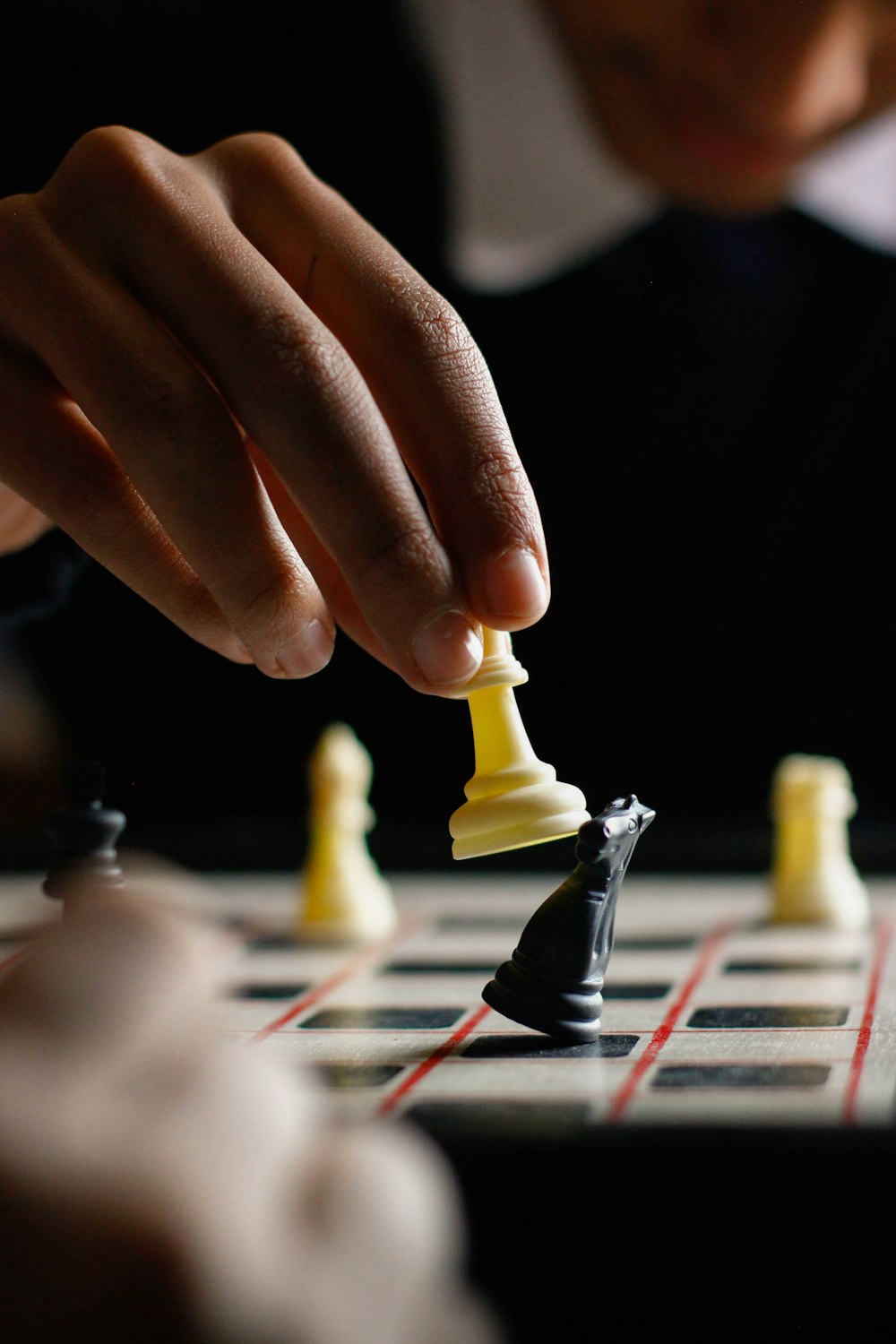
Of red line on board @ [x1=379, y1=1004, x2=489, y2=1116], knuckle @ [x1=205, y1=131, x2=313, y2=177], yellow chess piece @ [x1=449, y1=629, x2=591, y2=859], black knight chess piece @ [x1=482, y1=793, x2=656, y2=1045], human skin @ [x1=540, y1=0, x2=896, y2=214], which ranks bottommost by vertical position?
red line on board @ [x1=379, y1=1004, x2=489, y2=1116]

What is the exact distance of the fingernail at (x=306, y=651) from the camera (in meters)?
0.78

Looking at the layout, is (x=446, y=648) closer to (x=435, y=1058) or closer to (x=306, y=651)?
(x=306, y=651)

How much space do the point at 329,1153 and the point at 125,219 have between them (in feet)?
1.83

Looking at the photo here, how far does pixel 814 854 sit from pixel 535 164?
152cm

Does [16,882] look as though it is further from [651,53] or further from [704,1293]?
[651,53]

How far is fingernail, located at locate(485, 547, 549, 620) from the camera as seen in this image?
2.37 feet

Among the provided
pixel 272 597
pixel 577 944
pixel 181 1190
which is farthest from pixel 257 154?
pixel 181 1190

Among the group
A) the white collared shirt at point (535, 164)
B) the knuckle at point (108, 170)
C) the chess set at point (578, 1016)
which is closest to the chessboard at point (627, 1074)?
the chess set at point (578, 1016)

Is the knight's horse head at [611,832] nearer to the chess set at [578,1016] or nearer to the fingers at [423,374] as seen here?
the chess set at [578,1016]

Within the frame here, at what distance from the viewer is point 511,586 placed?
72 cm

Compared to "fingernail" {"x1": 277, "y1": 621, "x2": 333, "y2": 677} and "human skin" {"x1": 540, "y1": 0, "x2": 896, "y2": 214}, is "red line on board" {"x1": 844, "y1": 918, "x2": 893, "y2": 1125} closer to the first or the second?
"fingernail" {"x1": 277, "y1": 621, "x2": 333, "y2": 677}

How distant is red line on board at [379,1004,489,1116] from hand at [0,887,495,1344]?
0.13 feet

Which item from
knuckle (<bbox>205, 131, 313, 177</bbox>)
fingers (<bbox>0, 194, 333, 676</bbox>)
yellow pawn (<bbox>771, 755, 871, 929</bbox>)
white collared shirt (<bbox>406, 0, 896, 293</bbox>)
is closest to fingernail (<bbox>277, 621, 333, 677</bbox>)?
fingers (<bbox>0, 194, 333, 676</bbox>)

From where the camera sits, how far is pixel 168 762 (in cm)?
165
